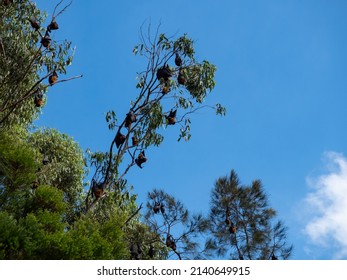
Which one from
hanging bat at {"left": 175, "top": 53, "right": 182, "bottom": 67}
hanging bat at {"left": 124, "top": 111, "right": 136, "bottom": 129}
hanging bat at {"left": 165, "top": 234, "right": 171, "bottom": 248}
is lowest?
hanging bat at {"left": 165, "top": 234, "right": 171, "bottom": 248}

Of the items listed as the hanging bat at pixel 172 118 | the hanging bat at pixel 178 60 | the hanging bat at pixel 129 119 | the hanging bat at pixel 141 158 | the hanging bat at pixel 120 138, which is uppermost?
the hanging bat at pixel 178 60

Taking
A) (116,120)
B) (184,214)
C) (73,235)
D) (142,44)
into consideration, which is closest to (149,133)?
(116,120)

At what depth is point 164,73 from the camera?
12.3 m

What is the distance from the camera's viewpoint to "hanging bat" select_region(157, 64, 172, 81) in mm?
12281

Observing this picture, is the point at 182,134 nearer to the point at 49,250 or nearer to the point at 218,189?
the point at 218,189

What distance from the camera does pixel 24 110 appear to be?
17828 millimetres

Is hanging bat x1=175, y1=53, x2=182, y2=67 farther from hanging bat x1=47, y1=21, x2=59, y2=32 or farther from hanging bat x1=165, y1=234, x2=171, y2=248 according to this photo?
hanging bat x1=165, y1=234, x2=171, y2=248

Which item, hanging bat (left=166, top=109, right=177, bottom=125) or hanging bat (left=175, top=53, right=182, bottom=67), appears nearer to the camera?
hanging bat (left=166, top=109, right=177, bottom=125)

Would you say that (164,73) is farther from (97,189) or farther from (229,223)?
(229,223)

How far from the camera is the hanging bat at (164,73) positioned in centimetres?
1228

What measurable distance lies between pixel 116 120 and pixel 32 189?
3.50 meters

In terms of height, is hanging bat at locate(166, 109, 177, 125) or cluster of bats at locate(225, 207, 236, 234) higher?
hanging bat at locate(166, 109, 177, 125)


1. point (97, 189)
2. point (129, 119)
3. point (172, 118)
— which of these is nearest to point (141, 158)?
point (129, 119)

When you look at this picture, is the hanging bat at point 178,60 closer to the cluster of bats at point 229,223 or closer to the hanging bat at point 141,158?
the hanging bat at point 141,158
